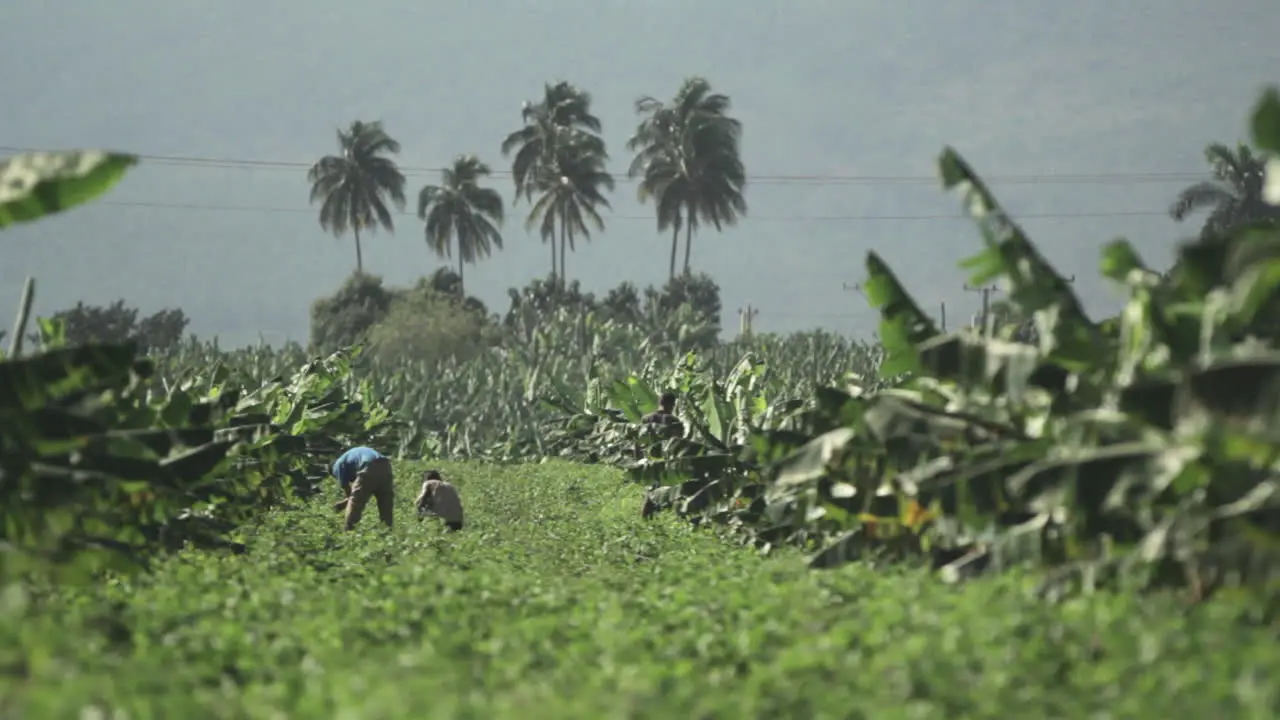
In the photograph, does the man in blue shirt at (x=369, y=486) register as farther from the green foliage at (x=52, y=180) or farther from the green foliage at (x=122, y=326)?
the green foliage at (x=122, y=326)

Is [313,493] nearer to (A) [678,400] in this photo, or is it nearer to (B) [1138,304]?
(A) [678,400]

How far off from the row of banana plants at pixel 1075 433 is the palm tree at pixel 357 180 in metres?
96.0

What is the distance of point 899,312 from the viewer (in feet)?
36.6

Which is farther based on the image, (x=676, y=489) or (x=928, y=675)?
(x=676, y=489)

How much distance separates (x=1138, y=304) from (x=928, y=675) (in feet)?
10.9

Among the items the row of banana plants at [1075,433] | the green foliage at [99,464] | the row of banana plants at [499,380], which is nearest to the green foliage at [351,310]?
the row of banana plants at [499,380]

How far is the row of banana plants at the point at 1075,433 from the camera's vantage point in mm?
7648

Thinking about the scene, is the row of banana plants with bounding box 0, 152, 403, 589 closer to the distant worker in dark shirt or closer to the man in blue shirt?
the man in blue shirt

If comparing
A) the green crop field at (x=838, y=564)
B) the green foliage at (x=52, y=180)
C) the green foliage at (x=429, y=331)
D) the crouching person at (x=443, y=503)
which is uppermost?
the green foliage at (x=429, y=331)

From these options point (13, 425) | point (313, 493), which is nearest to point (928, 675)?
point (13, 425)

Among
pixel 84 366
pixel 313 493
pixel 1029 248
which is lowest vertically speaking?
pixel 313 493

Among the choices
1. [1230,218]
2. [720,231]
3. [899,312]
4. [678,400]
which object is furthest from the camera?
[720,231]

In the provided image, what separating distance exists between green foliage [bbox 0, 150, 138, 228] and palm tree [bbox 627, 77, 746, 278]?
271 ft

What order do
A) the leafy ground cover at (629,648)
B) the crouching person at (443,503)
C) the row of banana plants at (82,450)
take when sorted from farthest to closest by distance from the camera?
the crouching person at (443,503), the row of banana plants at (82,450), the leafy ground cover at (629,648)
